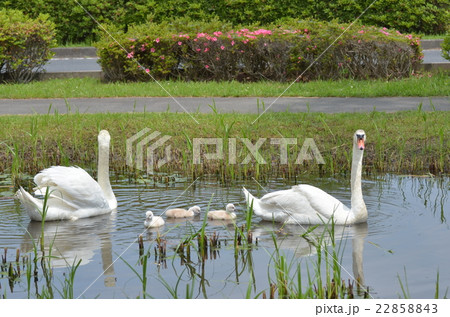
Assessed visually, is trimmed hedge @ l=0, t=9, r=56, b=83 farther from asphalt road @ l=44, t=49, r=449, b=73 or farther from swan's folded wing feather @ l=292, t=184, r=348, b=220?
swan's folded wing feather @ l=292, t=184, r=348, b=220

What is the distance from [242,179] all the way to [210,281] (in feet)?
12.5

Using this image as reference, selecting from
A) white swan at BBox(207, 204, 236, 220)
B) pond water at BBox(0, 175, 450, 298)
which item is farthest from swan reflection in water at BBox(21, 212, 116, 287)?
white swan at BBox(207, 204, 236, 220)

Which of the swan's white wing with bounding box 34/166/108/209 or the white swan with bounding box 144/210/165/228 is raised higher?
the swan's white wing with bounding box 34/166/108/209

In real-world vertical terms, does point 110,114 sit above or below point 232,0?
below

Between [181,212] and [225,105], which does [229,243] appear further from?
[225,105]

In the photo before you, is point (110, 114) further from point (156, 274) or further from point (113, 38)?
point (156, 274)

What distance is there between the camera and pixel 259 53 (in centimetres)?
1659

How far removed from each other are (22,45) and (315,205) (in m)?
10.9

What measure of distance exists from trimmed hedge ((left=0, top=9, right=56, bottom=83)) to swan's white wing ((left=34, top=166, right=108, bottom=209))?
8.95 meters

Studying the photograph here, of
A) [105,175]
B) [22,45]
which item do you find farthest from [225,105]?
[22,45]

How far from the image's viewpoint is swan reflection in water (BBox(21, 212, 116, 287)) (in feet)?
22.5

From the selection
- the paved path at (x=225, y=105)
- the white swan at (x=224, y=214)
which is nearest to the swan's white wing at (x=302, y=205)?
the white swan at (x=224, y=214)

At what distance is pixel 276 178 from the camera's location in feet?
33.2

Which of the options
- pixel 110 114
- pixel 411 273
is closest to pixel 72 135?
pixel 110 114
